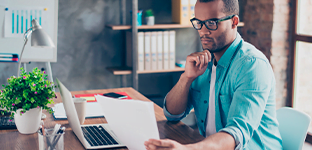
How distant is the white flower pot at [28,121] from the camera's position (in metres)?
1.35

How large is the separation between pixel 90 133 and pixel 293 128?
866mm

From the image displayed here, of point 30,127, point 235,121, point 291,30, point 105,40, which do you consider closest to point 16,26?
point 105,40

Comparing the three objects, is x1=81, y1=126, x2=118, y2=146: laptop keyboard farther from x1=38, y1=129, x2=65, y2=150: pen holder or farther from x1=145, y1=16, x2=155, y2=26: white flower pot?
x1=145, y1=16, x2=155, y2=26: white flower pot

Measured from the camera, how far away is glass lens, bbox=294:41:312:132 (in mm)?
3104

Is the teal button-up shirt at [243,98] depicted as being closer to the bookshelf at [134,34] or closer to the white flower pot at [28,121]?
the white flower pot at [28,121]

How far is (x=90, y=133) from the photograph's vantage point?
1.36 m

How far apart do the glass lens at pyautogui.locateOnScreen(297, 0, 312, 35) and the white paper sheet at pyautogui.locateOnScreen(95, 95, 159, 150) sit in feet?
8.26

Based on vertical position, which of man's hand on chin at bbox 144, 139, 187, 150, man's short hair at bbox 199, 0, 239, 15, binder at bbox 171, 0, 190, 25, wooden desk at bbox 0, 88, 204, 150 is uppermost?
binder at bbox 171, 0, 190, 25

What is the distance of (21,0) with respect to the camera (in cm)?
278

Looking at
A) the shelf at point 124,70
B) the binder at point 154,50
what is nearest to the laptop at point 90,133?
the shelf at point 124,70

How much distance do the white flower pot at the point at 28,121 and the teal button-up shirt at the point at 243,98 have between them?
58 cm

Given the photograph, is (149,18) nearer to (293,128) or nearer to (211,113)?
(211,113)

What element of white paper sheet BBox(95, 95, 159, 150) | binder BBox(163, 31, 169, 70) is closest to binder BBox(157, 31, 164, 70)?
binder BBox(163, 31, 169, 70)

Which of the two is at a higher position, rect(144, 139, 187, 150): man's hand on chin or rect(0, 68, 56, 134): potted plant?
rect(0, 68, 56, 134): potted plant
